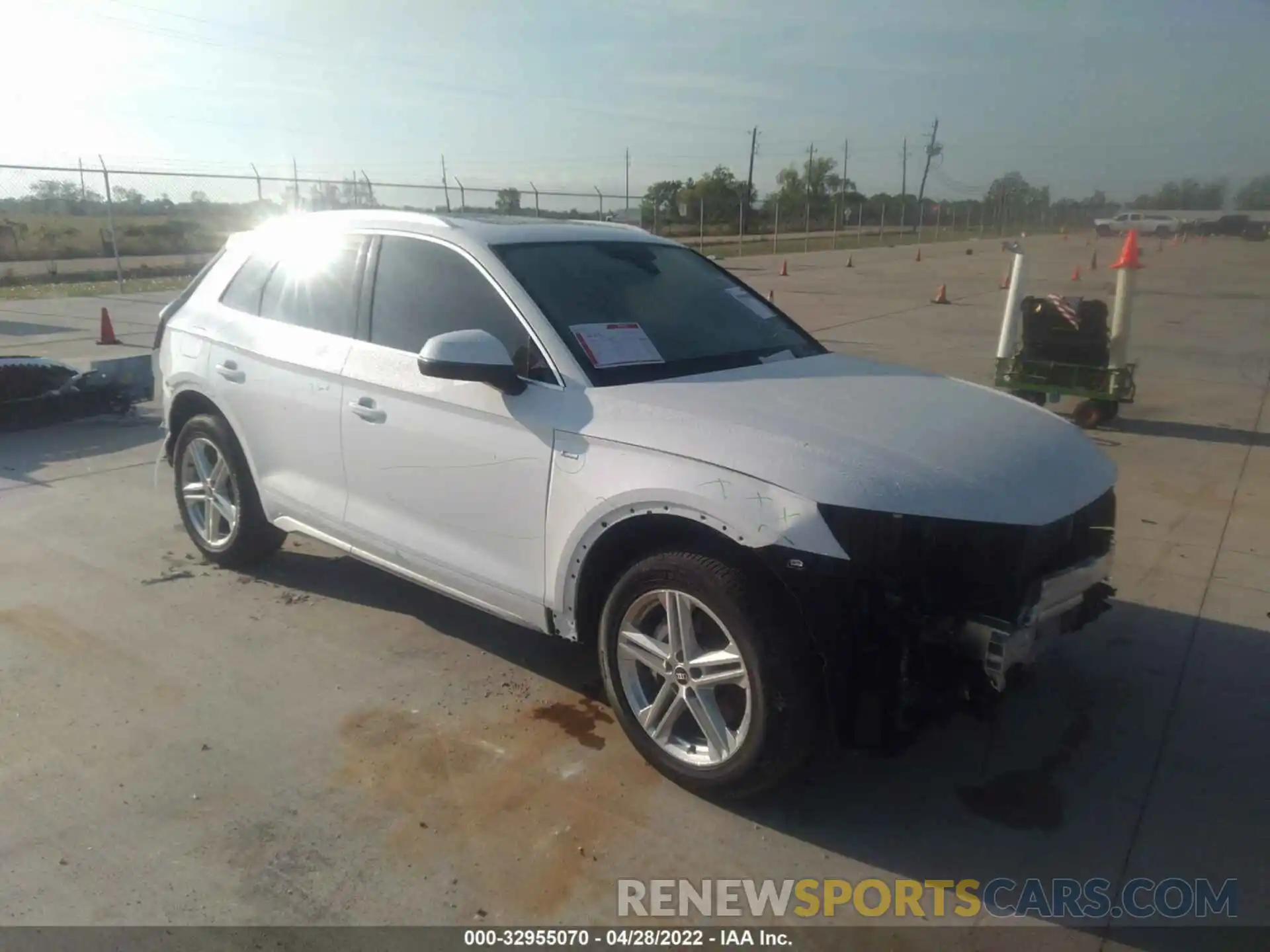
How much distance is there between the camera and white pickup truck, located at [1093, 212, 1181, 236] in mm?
46875

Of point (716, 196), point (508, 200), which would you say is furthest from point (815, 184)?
point (508, 200)

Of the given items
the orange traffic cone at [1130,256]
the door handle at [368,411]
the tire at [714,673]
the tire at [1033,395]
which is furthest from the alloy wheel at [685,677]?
the orange traffic cone at [1130,256]

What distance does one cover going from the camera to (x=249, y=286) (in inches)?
195

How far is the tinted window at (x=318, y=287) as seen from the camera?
439cm

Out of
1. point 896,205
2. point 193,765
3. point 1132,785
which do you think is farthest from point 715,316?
point 896,205

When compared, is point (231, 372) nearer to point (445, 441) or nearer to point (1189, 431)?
point (445, 441)

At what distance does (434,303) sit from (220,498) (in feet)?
6.26

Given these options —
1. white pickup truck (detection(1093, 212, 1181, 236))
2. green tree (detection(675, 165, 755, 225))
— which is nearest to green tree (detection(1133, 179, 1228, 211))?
white pickup truck (detection(1093, 212, 1181, 236))

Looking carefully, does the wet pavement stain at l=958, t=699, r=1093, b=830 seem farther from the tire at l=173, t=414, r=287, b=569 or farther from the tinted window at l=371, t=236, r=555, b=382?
the tire at l=173, t=414, r=287, b=569

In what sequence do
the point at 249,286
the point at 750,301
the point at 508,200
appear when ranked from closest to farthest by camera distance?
the point at 750,301
the point at 249,286
the point at 508,200

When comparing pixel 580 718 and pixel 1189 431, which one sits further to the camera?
pixel 1189 431

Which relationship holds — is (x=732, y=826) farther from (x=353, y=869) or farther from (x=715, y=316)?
(x=715, y=316)

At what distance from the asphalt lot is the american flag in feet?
11.5

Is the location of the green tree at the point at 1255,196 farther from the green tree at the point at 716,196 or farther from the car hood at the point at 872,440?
A: the car hood at the point at 872,440
